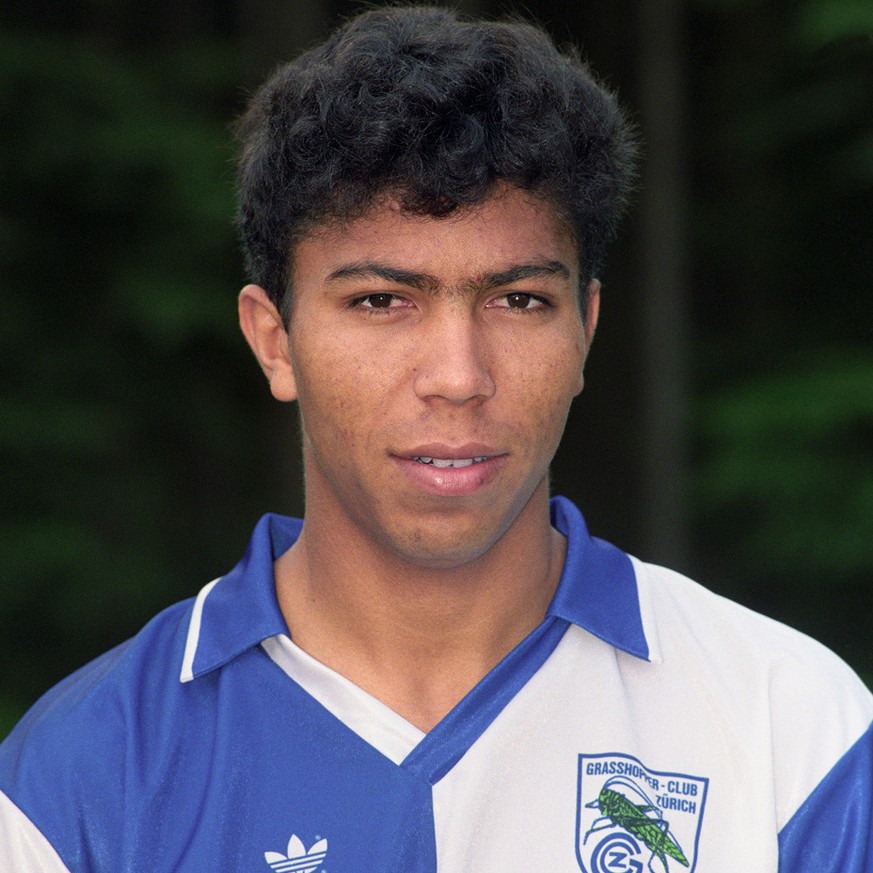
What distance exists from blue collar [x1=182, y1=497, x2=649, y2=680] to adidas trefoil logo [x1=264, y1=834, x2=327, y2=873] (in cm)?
28

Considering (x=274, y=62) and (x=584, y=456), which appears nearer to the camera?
(x=274, y=62)

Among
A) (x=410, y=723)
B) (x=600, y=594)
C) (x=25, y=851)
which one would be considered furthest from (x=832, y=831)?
(x=25, y=851)

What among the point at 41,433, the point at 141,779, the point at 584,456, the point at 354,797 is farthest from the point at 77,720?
the point at 584,456

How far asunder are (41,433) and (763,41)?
3.54 metres

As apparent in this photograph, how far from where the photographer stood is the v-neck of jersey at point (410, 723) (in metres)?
1.78

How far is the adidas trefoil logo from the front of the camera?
171cm

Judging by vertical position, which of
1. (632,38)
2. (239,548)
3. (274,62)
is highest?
(632,38)

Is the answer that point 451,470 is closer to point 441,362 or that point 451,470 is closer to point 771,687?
point 441,362

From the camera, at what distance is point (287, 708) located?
5.99 ft

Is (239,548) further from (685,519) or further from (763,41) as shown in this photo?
(763,41)

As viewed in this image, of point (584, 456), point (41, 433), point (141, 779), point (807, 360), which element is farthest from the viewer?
point (584, 456)

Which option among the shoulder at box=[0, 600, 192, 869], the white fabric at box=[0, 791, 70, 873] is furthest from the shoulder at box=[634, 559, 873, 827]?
the white fabric at box=[0, 791, 70, 873]

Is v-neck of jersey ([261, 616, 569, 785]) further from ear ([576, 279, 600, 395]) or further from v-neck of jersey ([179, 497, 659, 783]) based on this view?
ear ([576, 279, 600, 395])

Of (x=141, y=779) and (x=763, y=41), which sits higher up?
(x=763, y=41)
